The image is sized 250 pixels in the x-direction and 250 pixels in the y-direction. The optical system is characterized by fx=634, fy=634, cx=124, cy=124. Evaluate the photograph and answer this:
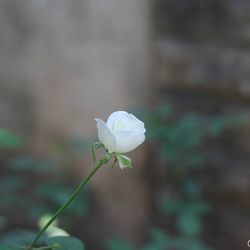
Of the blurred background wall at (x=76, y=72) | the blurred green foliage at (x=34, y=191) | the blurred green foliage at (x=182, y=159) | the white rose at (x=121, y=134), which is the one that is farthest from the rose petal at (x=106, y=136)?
the blurred background wall at (x=76, y=72)

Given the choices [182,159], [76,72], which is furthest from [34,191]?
[182,159]

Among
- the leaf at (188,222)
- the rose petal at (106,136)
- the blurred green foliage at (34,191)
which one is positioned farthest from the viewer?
the blurred green foliage at (34,191)

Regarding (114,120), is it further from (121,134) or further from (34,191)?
(34,191)

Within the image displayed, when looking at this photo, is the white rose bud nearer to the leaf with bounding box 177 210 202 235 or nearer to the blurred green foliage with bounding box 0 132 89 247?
the leaf with bounding box 177 210 202 235

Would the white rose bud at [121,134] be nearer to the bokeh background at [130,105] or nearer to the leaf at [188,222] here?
the leaf at [188,222]

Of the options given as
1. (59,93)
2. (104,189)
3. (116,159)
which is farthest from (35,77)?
(116,159)

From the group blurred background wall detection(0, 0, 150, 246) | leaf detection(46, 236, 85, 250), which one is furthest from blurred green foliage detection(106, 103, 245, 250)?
leaf detection(46, 236, 85, 250)
